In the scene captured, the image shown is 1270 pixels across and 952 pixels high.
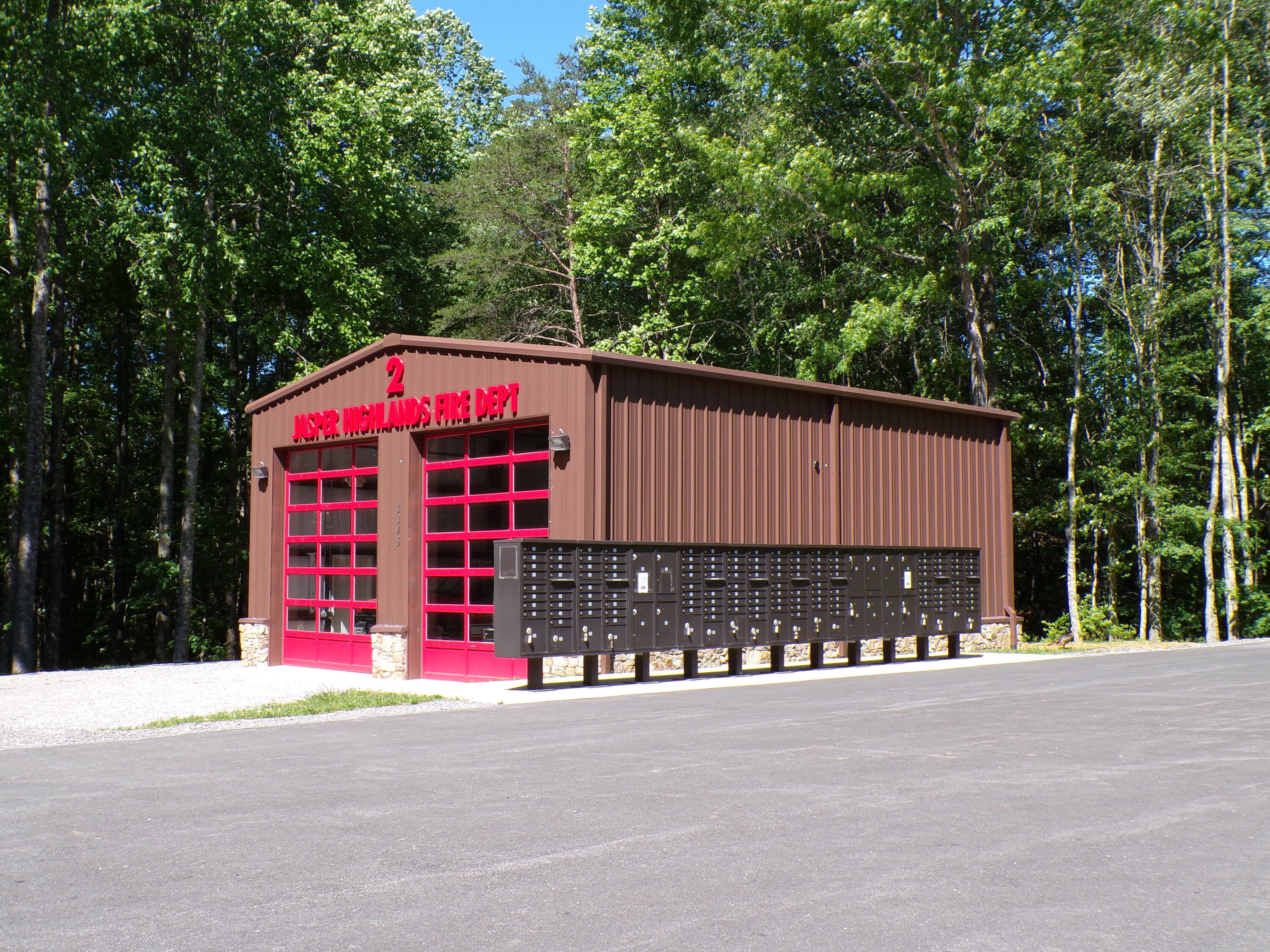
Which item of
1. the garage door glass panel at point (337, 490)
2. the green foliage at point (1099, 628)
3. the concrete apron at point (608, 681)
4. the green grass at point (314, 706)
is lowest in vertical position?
the green foliage at point (1099, 628)

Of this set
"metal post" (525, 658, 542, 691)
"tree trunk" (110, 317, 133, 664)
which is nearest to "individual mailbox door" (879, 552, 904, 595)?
"metal post" (525, 658, 542, 691)

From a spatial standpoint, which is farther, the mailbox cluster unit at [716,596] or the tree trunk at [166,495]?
the tree trunk at [166,495]

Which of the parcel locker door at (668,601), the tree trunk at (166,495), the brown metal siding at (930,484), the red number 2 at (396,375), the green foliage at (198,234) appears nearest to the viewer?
the parcel locker door at (668,601)

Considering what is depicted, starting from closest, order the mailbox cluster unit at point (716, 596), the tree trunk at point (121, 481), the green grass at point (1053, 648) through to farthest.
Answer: the mailbox cluster unit at point (716, 596) < the green grass at point (1053, 648) < the tree trunk at point (121, 481)

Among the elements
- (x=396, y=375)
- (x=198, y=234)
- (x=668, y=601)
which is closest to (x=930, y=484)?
(x=668, y=601)

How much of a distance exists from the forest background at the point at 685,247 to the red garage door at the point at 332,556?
615cm

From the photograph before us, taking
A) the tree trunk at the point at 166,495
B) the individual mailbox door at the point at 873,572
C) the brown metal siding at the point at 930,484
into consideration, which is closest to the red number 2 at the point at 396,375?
the brown metal siding at the point at 930,484

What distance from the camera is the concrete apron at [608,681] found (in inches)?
535

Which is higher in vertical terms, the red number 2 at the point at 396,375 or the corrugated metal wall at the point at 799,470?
the red number 2 at the point at 396,375

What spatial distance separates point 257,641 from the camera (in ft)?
67.1

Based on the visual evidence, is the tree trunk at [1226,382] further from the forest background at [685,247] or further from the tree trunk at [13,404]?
the tree trunk at [13,404]

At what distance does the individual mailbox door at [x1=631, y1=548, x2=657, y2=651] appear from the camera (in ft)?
48.2

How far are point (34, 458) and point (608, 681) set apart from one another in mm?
14045

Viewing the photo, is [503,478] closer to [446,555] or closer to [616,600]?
[446,555]
